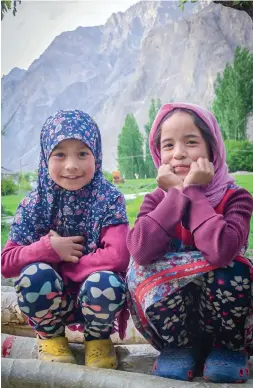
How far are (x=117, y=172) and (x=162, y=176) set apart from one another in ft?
1.48

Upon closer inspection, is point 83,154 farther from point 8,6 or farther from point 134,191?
point 8,6

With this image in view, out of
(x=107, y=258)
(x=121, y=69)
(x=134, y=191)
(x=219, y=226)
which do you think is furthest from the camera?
(x=121, y=69)

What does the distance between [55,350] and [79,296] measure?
20 centimetres

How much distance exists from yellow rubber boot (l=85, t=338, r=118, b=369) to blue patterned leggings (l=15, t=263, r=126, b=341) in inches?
1.3

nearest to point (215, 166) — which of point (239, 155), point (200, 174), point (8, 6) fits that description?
point (200, 174)

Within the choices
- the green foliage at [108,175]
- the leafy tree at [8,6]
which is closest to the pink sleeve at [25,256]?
the green foliage at [108,175]

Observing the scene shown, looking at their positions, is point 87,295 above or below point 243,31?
below

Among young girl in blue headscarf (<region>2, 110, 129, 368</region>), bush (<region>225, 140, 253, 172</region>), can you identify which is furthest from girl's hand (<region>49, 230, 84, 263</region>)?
bush (<region>225, 140, 253, 172</region>)

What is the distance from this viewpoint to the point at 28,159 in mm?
1871

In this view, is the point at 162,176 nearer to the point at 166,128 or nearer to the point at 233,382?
the point at 166,128

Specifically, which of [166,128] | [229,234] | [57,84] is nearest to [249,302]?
[229,234]

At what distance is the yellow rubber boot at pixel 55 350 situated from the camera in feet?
4.91

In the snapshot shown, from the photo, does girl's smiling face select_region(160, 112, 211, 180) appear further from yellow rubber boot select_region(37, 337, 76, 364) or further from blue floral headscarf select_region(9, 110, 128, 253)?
yellow rubber boot select_region(37, 337, 76, 364)

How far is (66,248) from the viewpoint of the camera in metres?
1.52
